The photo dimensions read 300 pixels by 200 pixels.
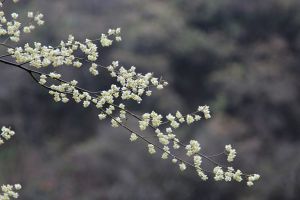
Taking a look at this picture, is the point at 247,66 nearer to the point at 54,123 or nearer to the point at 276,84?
the point at 276,84

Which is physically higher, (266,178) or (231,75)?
(231,75)

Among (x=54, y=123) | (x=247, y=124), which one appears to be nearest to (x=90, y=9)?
(x=54, y=123)

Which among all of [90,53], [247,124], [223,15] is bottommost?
[90,53]

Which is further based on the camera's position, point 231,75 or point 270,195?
point 231,75

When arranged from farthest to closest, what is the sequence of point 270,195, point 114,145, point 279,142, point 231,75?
point 231,75, point 279,142, point 114,145, point 270,195

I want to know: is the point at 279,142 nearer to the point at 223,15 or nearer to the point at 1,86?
the point at 223,15

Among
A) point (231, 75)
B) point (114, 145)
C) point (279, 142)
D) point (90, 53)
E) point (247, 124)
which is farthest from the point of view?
point (231, 75)
